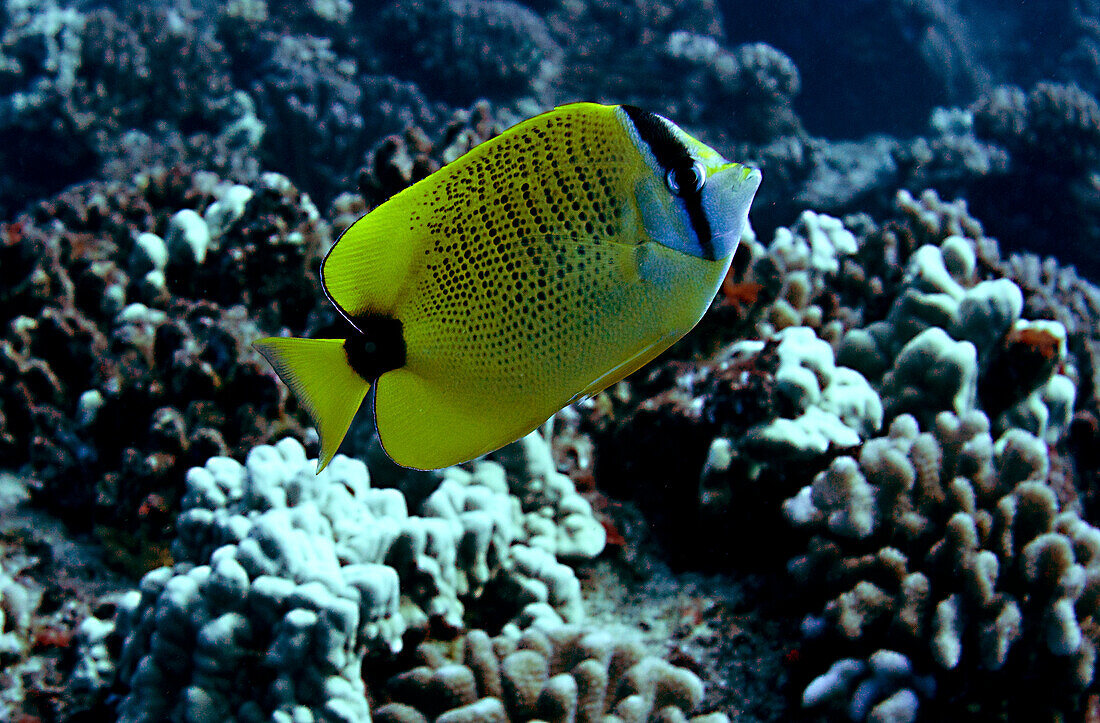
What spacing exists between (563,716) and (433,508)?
0.90 metres

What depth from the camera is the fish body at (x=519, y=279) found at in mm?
901

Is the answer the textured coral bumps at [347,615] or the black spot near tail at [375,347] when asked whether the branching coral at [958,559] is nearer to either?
the textured coral bumps at [347,615]

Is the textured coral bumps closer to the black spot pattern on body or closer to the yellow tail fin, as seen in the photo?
the yellow tail fin

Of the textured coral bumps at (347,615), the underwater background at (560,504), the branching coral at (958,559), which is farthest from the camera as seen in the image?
the branching coral at (958,559)

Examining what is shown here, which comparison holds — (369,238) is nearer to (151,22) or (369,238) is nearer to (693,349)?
(693,349)

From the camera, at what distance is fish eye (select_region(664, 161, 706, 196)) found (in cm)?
90

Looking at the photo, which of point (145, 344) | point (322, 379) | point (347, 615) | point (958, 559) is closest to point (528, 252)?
point (322, 379)

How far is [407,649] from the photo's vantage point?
2.25 metres


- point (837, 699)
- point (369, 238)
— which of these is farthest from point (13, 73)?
point (837, 699)

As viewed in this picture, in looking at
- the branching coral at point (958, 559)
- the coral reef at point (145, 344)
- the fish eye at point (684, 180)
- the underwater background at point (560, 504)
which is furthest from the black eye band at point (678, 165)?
the coral reef at point (145, 344)

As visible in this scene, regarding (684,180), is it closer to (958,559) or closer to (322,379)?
(322,379)

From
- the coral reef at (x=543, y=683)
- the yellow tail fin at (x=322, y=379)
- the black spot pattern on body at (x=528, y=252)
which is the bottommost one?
the coral reef at (x=543, y=683)

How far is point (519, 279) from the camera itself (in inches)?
35.6

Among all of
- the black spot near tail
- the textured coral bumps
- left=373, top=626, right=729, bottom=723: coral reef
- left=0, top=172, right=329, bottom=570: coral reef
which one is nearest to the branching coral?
left=373, top=626, right=729, bottom=723: coral reef
